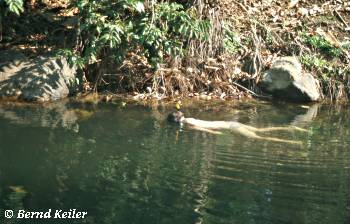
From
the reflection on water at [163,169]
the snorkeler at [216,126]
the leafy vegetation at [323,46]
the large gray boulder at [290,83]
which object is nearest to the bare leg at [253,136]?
the snorkeler at [216,126]

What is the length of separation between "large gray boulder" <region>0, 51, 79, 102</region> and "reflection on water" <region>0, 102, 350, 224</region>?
62cm


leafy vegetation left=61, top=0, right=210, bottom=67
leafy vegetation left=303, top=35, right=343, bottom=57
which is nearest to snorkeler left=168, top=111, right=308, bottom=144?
leafy vegetation left=61, top=0, right=210, bottom=67

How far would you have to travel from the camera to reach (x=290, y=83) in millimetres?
13125

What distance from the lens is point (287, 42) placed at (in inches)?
557

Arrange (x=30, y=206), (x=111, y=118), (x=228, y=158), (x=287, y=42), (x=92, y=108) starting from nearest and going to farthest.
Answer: (x=30, y=206) < (x=228, y=158) < (x=111, y=118) < (x=92, y=108) < (x=287, y=42)

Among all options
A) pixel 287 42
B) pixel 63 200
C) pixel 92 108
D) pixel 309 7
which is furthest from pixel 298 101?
pixel 63 200

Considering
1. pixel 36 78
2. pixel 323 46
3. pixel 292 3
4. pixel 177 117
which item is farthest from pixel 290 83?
pixel 36 78

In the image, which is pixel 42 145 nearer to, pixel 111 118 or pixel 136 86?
pixel 111 118

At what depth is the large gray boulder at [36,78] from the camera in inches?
466

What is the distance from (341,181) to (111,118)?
439 centimetres

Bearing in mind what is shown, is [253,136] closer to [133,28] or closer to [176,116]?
[176,116]

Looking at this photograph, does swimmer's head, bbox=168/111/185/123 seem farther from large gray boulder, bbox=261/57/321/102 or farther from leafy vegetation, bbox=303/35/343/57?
leafy vegetation, bbox=303/35/343/57

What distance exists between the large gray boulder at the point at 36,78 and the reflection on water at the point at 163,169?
0.62 m

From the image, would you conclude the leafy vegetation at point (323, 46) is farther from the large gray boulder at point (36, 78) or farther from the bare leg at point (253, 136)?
the large gray boulder at point (36, 78)
